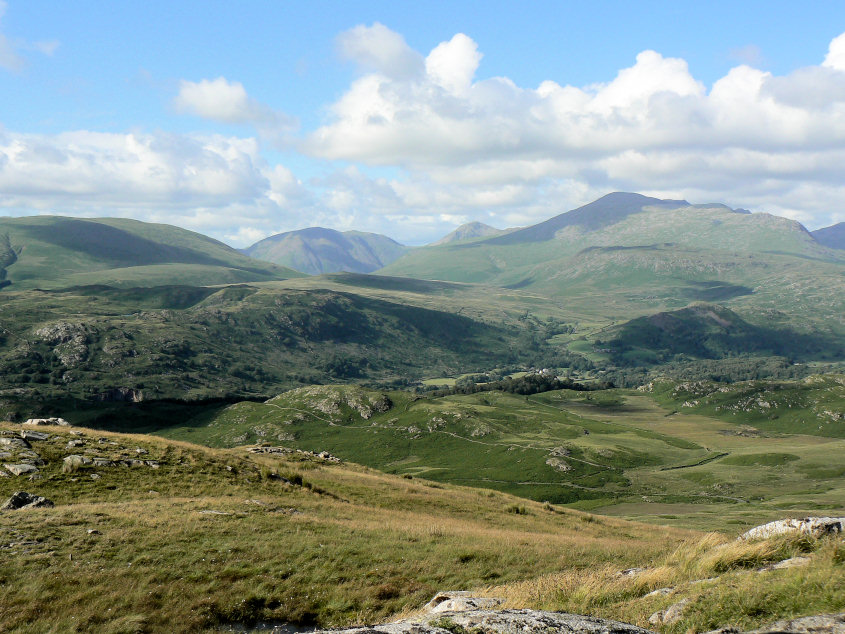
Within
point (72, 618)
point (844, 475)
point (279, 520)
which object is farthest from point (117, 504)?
point (844, 475)

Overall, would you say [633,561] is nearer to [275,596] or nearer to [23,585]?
[275,596]

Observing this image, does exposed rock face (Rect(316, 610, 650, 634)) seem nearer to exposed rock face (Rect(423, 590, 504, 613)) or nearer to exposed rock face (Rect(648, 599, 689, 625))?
exposed rock face (Rect(648, 599, 689, 625))

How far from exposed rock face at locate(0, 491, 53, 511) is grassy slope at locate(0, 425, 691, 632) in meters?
1.05

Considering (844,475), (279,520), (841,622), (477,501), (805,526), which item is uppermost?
(841,622)

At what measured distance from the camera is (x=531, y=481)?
6422 inches

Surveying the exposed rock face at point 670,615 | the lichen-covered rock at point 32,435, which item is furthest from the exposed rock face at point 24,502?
the exposed rock face at point 670,615

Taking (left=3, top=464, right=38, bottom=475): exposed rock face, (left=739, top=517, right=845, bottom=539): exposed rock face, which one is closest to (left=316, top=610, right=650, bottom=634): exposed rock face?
(left=739, top=517, right=845, bottom=539): exposed rock face

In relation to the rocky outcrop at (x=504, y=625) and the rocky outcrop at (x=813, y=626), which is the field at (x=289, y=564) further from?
the rocky outcrop at (x=504, y=625)

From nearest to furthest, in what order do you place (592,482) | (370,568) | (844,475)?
1. (370,568)
2. (844,475)
3. (592,482)

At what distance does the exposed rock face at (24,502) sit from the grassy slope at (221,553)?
1.05m

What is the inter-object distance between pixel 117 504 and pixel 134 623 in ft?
56.6

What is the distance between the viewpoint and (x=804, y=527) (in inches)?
813

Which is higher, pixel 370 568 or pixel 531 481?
pixel 370 568

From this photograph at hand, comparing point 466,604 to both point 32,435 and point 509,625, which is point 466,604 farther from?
point 32,435
